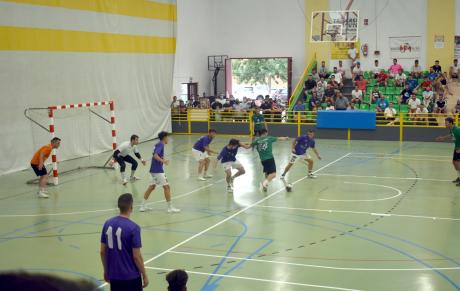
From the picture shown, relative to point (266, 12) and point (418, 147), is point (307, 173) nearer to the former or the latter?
point (418, 147)

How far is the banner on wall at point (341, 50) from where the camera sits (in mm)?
35844

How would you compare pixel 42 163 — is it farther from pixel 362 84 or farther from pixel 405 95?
pixel 362 84

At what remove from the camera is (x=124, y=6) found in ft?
89.4

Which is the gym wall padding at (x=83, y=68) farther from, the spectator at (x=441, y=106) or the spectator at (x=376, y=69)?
the spectator at (x=441, y=106)

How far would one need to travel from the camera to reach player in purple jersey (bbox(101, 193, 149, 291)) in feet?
21.7

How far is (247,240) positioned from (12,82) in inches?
500

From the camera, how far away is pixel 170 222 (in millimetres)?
13688

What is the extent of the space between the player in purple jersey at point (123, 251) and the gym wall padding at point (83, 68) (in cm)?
1564

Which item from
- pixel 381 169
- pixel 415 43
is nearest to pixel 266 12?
pixel 415 43

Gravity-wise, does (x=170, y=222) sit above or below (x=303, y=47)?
below

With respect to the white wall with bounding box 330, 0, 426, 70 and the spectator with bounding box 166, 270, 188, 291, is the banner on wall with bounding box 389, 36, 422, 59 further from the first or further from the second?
the spectator with bounding box 166, 270, 188, 291

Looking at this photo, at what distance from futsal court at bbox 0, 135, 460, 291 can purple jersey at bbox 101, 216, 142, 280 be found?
44 centimetres

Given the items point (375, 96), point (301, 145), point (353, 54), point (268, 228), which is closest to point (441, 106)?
point (375, 96)

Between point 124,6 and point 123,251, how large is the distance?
22084 millimetres
